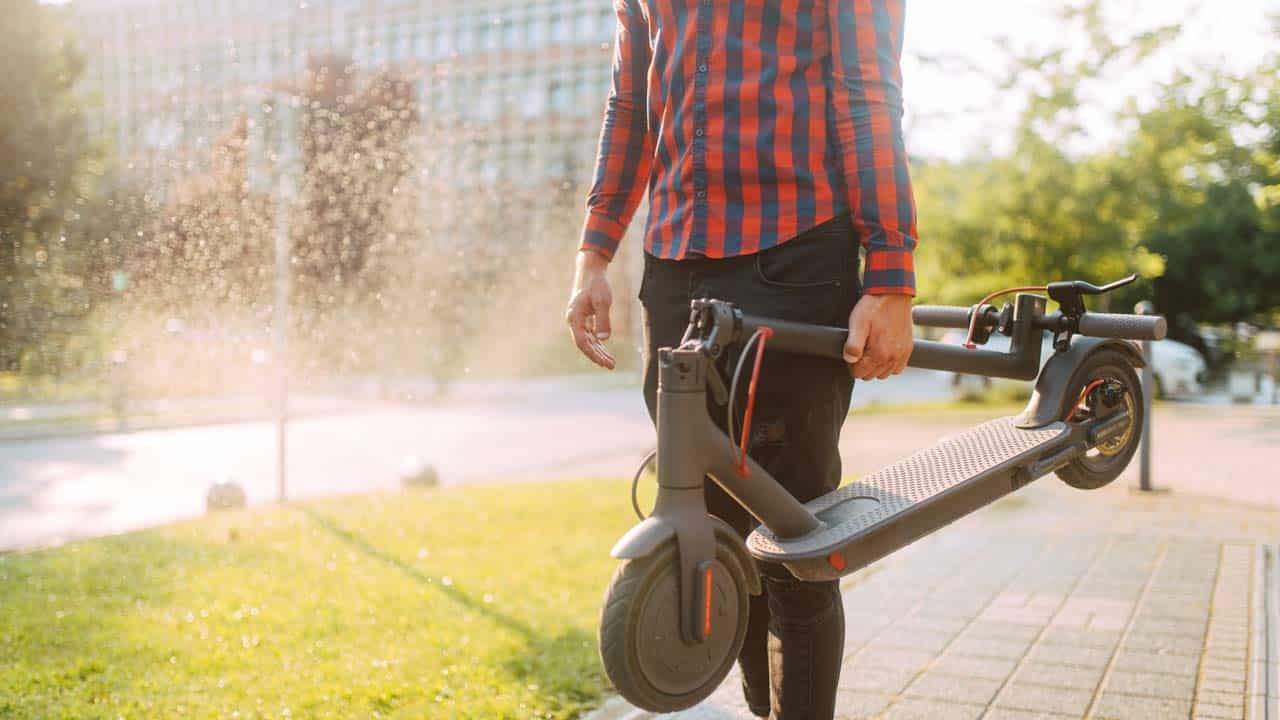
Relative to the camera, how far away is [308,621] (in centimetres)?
403

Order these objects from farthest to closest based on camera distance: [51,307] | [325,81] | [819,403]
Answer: [325,81] → [51,307] → [819,403]

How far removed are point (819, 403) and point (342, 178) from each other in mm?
6338

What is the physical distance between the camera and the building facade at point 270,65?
662 centimetres

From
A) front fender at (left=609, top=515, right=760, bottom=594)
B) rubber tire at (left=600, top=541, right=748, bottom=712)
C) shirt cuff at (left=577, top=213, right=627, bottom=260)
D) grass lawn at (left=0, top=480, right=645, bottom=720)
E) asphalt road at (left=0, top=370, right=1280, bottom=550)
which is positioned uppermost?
shirt cuff at (left=577, top=213, right=627, bottom=260)

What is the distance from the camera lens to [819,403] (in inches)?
77.9

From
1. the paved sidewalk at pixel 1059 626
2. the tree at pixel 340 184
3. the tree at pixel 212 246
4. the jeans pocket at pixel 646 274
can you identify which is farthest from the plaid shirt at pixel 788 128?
the tree at pixel 340 184

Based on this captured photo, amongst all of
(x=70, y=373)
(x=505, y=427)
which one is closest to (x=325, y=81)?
(x=70, y=373)

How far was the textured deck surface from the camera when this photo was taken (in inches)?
71.1

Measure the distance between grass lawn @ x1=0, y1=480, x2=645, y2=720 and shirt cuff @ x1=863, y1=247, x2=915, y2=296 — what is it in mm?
1806

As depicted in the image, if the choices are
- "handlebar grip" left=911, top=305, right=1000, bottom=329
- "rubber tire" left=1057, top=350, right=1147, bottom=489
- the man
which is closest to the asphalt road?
"rubber tire" left=1057, top=350, right=1147, bottom=489

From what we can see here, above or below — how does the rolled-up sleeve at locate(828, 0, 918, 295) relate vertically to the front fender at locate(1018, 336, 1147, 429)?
above

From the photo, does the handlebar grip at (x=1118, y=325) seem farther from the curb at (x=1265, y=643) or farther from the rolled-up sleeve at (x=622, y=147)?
the curb at (x=1265, y=643)

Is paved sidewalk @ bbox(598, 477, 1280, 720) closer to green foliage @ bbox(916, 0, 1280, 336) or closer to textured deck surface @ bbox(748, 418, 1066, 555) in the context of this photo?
textured deck surface @ bbox(748, 418, 1066, 555)

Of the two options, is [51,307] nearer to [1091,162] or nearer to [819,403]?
[819,403]
